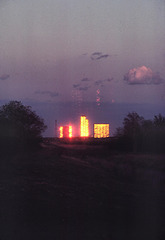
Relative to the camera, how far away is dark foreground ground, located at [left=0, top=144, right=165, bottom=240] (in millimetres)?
12508

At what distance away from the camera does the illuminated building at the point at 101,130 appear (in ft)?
222

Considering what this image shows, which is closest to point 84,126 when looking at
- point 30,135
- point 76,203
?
point 30,135

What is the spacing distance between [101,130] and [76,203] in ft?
174

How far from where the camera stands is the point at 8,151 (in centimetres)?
3177

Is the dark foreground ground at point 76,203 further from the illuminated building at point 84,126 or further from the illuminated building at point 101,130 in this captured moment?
the illuminated building at point 84,126

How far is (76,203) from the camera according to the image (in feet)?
52.8

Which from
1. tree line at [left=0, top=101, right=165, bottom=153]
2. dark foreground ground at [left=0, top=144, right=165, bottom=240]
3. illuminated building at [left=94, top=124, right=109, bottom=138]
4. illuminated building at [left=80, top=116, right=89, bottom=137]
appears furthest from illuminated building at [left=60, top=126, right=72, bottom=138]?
dark foreground ground at [left=0, top=144, right=165, bottom=240]

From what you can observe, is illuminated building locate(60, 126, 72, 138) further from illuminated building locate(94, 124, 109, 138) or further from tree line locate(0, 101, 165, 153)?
tree line locate(0, 101, 165, 153)

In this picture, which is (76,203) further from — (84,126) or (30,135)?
(84,126)

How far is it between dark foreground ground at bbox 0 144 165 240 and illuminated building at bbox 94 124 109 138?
40.6 metres

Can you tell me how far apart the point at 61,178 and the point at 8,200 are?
6.19 m

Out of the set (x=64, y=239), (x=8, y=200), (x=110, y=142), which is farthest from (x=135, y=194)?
(x=110, y=142)

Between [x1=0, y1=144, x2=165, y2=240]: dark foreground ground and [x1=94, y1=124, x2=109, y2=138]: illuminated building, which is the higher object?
[x1=94, y1=124, x2=109, y2=138]: illuminated building

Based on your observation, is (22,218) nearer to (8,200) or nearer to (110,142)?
(8,200)
